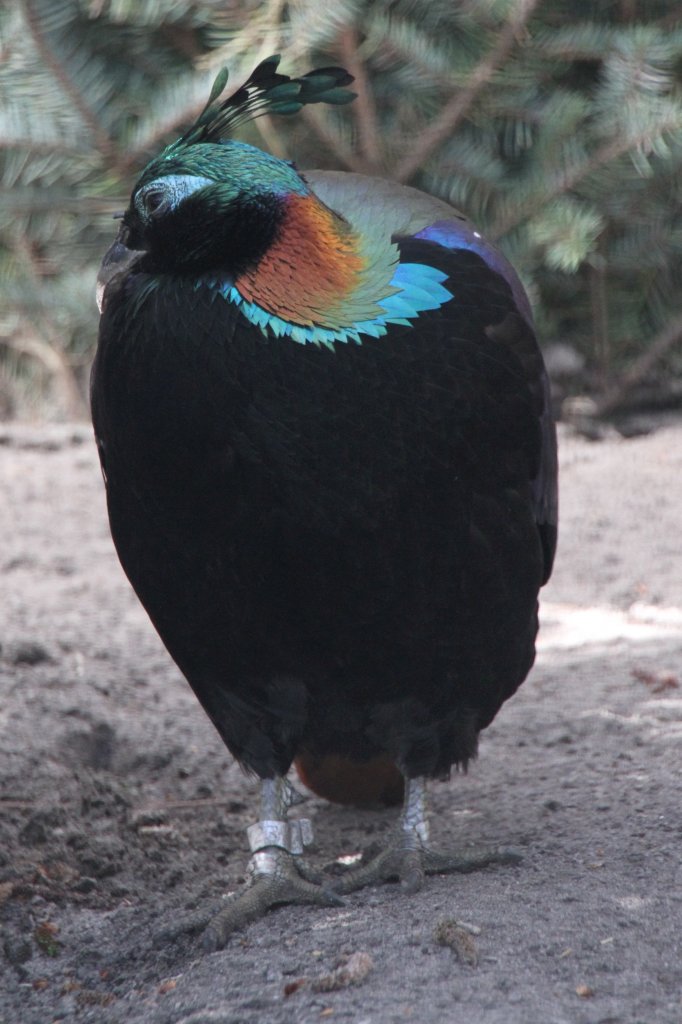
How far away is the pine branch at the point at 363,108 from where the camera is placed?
19.1ft

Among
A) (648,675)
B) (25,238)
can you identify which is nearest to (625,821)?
(648,675)

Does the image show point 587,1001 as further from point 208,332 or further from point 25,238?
point 25,238

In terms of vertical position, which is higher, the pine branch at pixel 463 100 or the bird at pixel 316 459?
the bird at pixel 316 459

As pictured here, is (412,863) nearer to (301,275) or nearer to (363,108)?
(301,275)

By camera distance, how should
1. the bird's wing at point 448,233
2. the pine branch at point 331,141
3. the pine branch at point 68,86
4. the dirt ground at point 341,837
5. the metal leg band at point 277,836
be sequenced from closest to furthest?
the dirt ground at point 341,837 < the bird's wing at point 448,233 < the metal leg band at point 277,836 < the pine branch at point 68,86 < the pine branch at point 331,141

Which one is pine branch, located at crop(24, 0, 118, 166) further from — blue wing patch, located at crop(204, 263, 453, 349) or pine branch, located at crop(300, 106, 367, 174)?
blue wing patch, located at crop(204, 263, 453, 349)

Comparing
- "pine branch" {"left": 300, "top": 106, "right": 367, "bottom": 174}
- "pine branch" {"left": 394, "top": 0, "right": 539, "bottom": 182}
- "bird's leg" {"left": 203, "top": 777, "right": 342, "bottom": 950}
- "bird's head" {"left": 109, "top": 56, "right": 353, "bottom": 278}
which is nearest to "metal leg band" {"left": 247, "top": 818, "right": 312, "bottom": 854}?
"bird's leg" {"left": 203, "top": 777, "right": 342, "bottom": 950}

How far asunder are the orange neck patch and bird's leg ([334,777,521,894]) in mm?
1164

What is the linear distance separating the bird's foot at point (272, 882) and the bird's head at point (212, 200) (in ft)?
4.15

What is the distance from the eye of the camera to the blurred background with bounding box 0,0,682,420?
576 centimetres

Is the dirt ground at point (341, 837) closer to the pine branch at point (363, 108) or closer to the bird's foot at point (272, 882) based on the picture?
the bird's foot at point (272, 882)

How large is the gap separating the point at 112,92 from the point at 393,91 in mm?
1291

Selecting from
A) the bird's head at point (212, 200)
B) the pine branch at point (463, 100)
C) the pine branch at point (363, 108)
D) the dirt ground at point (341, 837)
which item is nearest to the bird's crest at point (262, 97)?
the bird's head at point (212, 200)

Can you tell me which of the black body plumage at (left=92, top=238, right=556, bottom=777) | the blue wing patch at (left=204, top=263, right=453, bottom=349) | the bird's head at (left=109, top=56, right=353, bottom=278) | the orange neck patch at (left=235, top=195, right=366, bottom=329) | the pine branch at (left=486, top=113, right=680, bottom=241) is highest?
the bird's head at (left=109, top=56, right=353, bottom=278)
